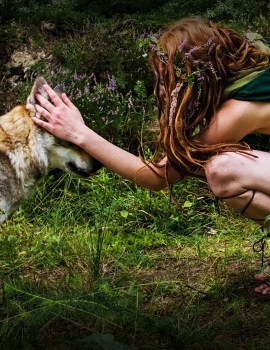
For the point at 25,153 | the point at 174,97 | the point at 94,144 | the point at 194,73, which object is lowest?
the point at 25,153

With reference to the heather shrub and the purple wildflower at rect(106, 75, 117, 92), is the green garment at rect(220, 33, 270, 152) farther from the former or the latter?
the purple wildflower at rect(106, 75, 117, 92)

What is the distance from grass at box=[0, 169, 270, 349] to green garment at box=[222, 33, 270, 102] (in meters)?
1.03

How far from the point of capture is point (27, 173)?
12.0ft

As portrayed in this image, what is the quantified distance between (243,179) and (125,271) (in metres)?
1.06

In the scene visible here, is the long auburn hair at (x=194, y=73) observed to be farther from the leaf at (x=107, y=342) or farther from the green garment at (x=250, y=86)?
the leaf at (x=107, y=342)

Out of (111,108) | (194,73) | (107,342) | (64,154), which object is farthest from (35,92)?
(107,342)

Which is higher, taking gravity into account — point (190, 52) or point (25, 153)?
point (190, 52)

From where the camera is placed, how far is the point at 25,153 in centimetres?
358

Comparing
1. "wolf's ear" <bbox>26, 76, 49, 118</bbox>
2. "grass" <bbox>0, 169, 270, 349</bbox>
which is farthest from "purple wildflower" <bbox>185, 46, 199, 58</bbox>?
"grass" <bbox>0, 169, 270, 349</bbox>

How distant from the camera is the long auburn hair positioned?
2986 mm

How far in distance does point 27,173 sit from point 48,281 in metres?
Result: 0.66

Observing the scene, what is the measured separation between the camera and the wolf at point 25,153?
3.52 metres

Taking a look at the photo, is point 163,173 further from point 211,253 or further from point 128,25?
point 128,25

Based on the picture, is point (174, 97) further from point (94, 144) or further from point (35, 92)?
Answer: point (35, 92)
